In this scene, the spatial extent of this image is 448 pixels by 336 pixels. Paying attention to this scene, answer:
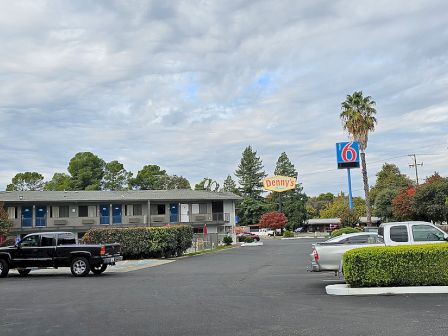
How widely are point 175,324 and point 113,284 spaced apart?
321 inches

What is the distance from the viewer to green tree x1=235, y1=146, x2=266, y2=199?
111438 millimetres

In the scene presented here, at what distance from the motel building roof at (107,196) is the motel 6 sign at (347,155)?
1195cm

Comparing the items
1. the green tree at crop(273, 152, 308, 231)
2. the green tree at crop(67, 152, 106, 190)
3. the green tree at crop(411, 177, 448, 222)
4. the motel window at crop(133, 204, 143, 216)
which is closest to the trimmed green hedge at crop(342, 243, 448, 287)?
the green tree at crop(411, 177, 448, 222)

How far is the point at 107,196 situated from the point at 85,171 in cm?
3735

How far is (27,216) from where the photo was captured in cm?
5106

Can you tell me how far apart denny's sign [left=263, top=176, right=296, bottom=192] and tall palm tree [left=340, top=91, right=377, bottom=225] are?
39800 mm

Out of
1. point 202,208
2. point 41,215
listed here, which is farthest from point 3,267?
point 202,208

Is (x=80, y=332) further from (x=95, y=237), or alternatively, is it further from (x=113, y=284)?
(x=95, y=237)

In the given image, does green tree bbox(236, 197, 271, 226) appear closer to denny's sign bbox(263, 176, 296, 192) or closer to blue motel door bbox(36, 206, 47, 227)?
denny's sign bbox(263, 176, 296, 192)

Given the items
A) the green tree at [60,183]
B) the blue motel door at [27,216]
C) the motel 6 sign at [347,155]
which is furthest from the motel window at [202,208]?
the green tree at [60,183]

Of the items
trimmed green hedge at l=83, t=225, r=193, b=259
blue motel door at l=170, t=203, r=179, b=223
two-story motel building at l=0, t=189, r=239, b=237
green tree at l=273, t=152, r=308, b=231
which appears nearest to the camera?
trimmed green hedge at l=83, t=225, r=193, b=259

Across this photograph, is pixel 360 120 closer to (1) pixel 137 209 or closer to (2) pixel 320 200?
(1) pixel 137 209

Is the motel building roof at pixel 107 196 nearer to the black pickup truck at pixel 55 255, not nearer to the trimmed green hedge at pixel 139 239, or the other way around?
the trimmed green hedge at pixel 139 239

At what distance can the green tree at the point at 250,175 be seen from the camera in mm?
111438
